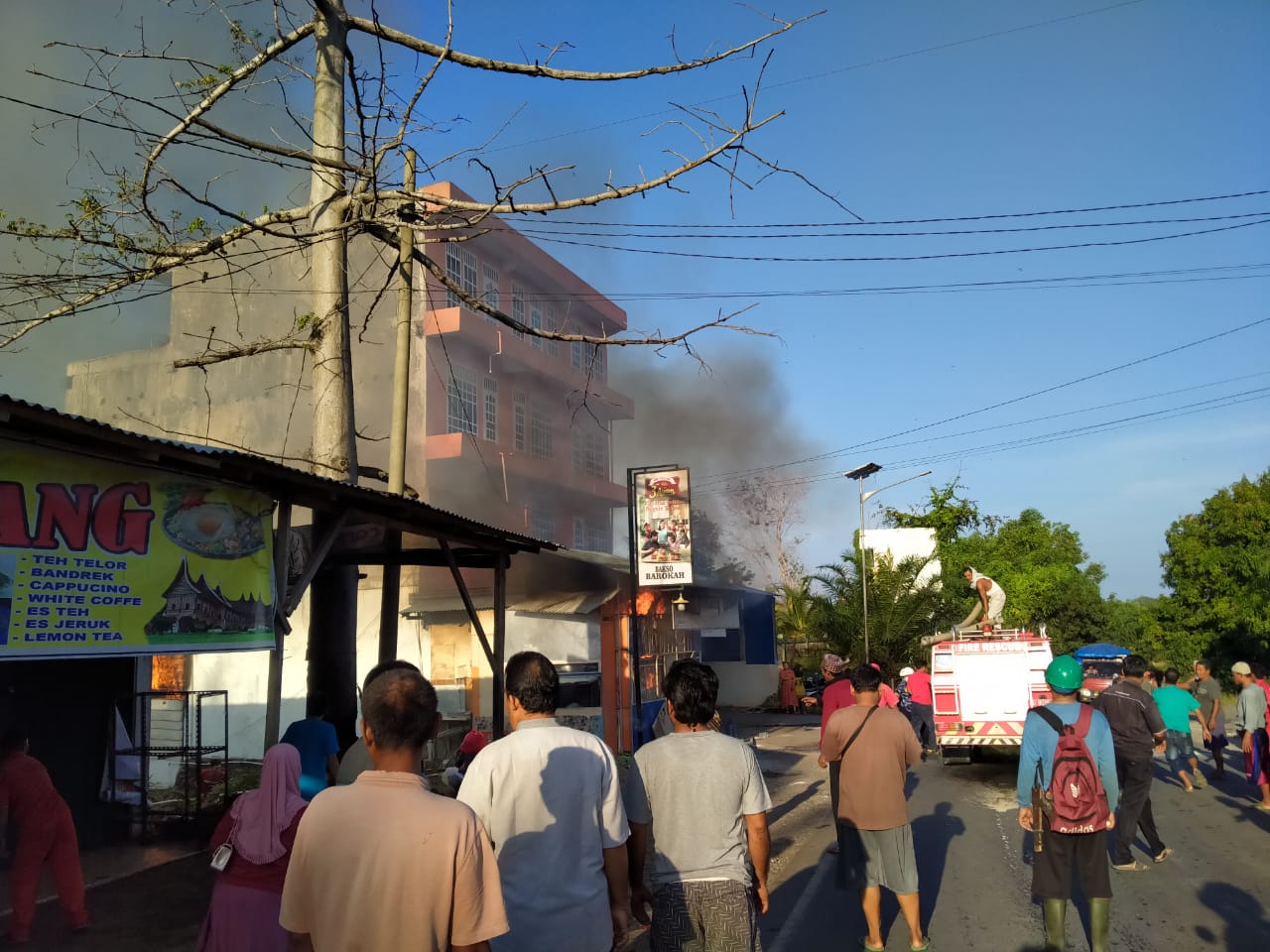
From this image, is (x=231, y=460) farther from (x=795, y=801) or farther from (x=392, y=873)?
(x=795, y=801)

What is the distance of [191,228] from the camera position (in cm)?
924

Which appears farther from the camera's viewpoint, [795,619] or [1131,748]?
[795,619]

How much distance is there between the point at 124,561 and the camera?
18.3ft

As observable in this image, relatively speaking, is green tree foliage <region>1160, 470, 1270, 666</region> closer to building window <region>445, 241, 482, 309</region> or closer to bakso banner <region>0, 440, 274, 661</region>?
building window <region>445, 241, 482, 309</region>

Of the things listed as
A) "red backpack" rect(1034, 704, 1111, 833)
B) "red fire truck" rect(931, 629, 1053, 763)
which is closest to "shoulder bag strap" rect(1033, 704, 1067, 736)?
"red backpack" rect(1034, 704, 1111, 833)

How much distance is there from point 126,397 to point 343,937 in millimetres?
29619

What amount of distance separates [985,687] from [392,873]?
13.9 m

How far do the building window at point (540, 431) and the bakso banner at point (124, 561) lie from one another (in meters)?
24.4

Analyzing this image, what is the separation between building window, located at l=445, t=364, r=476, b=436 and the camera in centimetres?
2658

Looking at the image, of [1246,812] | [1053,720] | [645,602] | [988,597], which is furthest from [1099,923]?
[645,602]

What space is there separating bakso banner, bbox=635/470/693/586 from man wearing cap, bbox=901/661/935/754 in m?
4.12

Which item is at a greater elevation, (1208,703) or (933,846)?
(1208,703)

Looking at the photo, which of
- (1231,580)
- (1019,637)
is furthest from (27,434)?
(1231,580)

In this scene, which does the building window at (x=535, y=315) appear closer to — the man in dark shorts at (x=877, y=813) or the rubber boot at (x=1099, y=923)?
the man in dark shorts at (x=877, y=813)
